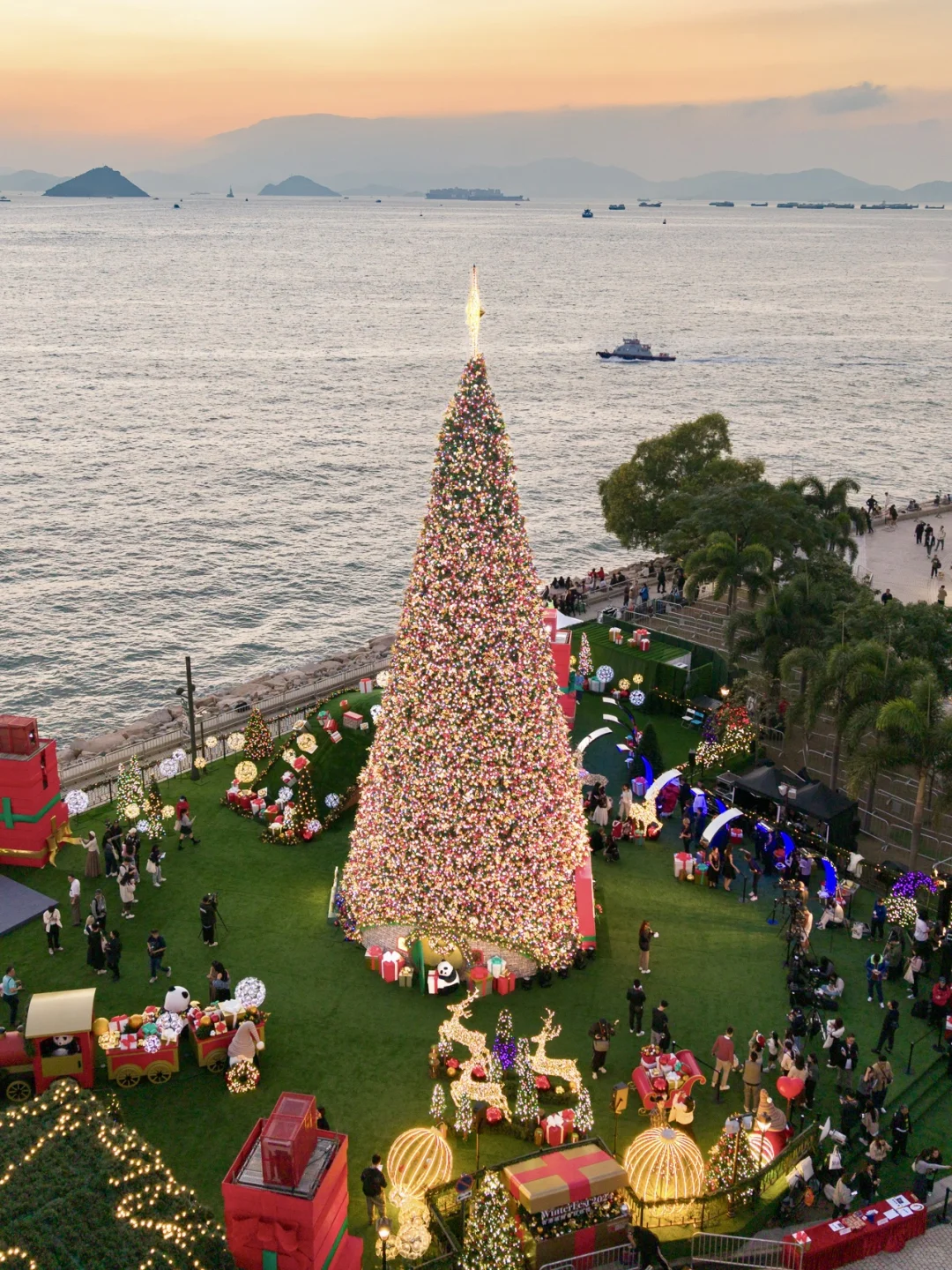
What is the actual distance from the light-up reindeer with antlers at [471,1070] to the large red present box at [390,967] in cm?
262

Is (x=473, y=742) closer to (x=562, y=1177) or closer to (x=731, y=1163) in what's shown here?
(x=562, y=1177)

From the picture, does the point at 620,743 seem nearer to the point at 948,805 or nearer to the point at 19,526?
the point at 948,805

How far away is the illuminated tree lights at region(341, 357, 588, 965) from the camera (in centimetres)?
2036

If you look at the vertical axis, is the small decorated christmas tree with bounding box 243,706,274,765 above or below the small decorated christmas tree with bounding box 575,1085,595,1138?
above

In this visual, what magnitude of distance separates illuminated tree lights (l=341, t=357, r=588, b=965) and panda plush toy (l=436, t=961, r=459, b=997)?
606mm

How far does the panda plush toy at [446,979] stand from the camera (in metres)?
21.9

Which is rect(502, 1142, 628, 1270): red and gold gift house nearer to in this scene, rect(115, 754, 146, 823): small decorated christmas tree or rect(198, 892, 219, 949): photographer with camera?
rect(198, 892, 219, 949): photographer with camera

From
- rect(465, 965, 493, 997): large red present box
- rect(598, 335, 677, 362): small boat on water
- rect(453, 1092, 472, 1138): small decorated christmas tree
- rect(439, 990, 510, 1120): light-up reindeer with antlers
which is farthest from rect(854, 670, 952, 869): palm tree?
rect(598, 335, 677, 362): small boat on water

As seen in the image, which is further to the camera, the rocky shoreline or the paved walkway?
the paved walkway

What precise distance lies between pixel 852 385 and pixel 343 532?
81272mm

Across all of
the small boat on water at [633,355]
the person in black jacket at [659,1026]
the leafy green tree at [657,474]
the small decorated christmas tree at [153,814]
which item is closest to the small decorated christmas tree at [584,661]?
the leafy green tree at [657,474]

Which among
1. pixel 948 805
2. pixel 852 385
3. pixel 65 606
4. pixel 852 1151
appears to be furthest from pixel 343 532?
pixel 852 385

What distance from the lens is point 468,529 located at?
20.3 metres

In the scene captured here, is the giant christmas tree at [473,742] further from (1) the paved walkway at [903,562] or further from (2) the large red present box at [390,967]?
(1) the paved walkway at [903,562]
